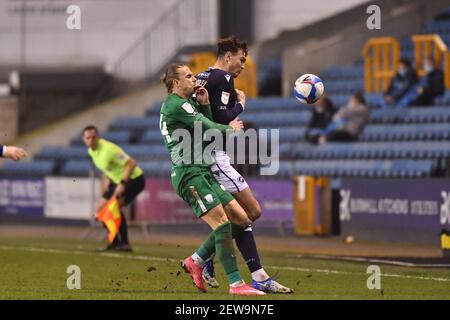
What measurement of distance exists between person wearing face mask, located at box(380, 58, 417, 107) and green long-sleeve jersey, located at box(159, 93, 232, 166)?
12882mm

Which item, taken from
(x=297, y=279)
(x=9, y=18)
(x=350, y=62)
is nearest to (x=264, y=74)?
(x=350, y=62)

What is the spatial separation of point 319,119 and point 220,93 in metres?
12.9

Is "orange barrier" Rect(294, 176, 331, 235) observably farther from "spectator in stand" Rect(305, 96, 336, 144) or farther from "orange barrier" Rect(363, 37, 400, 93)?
"orange barrier" Rect(363, 37, 400, 93)

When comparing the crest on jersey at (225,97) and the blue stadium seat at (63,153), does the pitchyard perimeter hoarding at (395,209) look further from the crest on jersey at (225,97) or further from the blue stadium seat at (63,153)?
the blue stadium seat at (63,153)

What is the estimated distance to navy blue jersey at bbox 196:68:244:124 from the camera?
37.9 ft

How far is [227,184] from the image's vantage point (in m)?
11.5

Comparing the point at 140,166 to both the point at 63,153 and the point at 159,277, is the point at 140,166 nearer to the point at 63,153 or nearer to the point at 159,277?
the point at 63,153

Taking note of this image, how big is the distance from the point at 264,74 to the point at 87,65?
17.9ft

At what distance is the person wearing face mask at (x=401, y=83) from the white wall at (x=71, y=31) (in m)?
9.35

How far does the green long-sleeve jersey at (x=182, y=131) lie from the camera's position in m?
11.1

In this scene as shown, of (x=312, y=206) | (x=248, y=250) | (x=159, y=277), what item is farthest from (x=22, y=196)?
(x=248, y=250)

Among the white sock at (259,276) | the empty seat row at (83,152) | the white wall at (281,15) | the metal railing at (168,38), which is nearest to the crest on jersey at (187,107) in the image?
the white sock at (259,276)

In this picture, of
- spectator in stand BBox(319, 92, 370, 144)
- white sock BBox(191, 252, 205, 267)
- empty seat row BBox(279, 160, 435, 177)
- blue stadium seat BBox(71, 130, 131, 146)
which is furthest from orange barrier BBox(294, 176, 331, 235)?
white sock BBox(191, 252, 205, 267)
